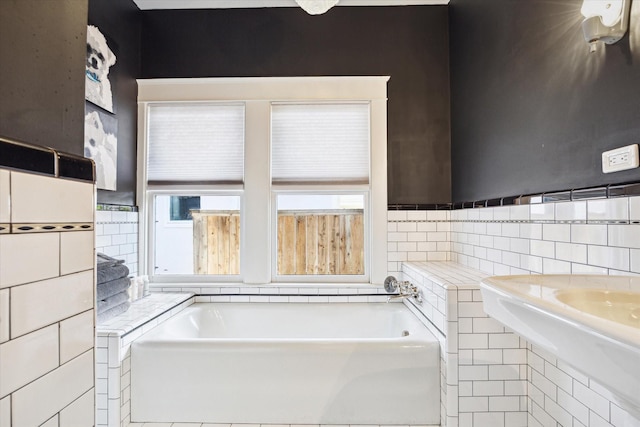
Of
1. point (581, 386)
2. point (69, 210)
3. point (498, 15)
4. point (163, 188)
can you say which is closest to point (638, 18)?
point (498, 15)

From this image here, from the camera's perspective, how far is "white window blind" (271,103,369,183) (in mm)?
2818

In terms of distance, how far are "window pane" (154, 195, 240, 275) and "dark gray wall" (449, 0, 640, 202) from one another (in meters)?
1.87

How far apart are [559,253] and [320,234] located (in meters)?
1.73

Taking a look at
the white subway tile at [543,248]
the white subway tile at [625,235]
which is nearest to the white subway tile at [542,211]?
the white subway tile at [543,248]

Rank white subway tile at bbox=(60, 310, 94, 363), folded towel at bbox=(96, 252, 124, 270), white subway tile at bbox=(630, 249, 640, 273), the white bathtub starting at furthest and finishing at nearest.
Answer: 1. folded towel at bbox=(96, 252, 124, 270)
2. the white bathtub
3. white subway tile at bbox=(630, 249, 640, 273)
4. white subway tile at bbox=(60, 310, 94, 363)

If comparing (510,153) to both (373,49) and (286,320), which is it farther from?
(286,320)

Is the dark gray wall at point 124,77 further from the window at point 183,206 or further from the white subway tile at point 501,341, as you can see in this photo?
the white subway tile at point 501,341

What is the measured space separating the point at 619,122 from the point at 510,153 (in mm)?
732

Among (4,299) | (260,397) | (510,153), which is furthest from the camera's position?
(510,153)

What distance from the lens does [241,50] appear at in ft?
9.36

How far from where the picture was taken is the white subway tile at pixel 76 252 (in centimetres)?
67

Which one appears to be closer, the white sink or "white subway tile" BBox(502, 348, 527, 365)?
the white sink

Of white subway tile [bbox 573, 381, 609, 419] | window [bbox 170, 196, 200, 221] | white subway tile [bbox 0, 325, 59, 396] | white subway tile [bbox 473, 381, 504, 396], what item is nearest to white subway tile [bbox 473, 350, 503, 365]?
white subway tile [bbox 473, 381, 504, 396]

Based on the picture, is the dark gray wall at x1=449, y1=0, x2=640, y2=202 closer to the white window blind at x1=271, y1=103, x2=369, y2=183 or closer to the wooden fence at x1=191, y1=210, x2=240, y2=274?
the white window blind at x1=271, y1=103, x2=369, y2=183
